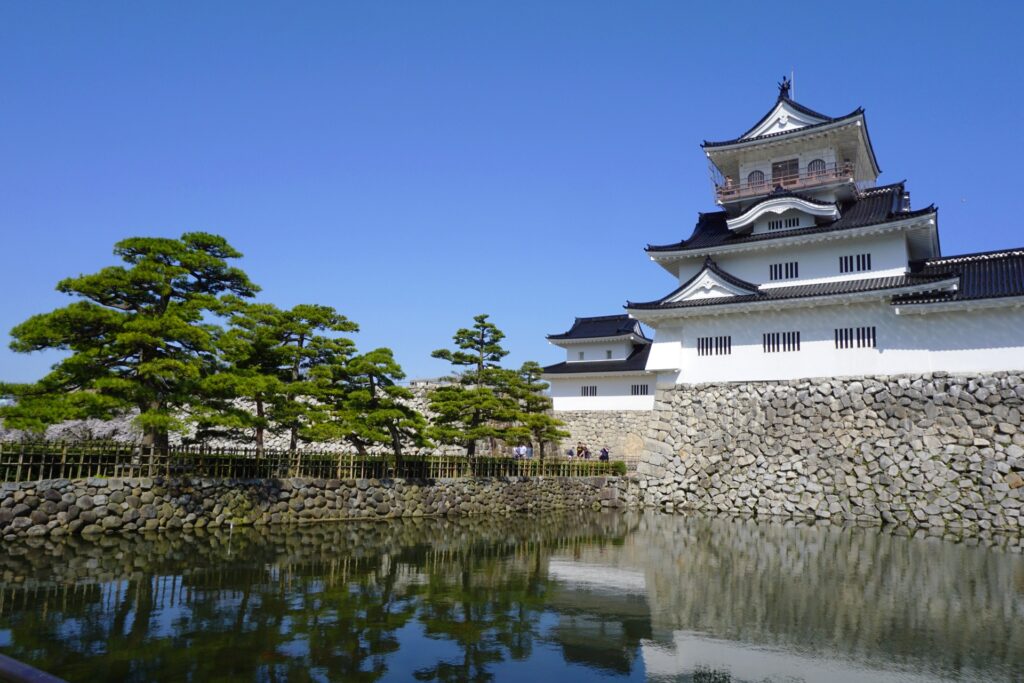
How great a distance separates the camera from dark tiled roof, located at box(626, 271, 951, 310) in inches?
739

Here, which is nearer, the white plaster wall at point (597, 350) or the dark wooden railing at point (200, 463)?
the dark wooden railing at point (200, 463)

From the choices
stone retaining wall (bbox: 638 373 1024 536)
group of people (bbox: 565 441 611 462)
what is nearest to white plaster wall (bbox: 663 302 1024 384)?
stone retaining wall (bbox: 638 373 1024 536)

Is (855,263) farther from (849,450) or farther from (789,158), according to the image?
(849,450)

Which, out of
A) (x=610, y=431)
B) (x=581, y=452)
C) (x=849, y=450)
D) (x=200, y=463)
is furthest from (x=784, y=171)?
(x=200, y=463)

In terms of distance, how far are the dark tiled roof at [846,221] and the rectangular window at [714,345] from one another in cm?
329

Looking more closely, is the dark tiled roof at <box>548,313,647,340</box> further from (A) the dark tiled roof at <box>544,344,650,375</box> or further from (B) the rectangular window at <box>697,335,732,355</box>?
(B) the rectangular window at <box>697,335,732,355</box>

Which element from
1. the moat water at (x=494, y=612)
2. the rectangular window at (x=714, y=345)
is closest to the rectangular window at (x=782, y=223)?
the rectangular window at (x=714, y=345)

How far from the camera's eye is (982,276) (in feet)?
62.2

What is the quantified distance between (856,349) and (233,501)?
688 inches

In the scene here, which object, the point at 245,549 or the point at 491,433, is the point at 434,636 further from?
the point at 491,433

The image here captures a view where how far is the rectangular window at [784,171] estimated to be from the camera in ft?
78.4

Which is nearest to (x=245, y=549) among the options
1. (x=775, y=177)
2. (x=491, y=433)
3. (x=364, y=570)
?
(x=364, y=570)

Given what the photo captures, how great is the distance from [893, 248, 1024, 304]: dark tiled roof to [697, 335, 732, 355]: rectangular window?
5.03m

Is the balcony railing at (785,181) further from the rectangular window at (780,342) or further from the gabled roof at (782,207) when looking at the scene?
→ the rectangular window at (780,342)
